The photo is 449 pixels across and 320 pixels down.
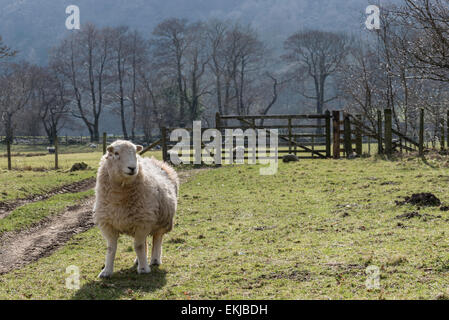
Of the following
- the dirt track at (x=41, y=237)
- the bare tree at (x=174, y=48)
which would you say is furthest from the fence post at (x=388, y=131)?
the bare tree at (x=174, y=48)

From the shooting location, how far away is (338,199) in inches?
457

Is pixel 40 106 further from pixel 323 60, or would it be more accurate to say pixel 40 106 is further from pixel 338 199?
pixel 338 199

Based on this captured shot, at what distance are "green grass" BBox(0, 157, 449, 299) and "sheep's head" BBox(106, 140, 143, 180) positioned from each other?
1.35m

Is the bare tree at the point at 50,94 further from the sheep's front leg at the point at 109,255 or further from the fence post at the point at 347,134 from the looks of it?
the sheep's front leg at the point at 109,255

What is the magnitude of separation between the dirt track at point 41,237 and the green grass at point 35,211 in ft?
0.67

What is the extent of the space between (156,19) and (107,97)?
77.9 metres

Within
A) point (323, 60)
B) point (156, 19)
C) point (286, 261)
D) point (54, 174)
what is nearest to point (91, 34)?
point (323, 60)

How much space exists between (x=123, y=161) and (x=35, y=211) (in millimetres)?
6697

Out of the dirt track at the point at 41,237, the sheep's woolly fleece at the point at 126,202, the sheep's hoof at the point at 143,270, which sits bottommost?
the dirt track at the point at 41,237

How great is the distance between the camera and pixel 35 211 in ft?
39.3

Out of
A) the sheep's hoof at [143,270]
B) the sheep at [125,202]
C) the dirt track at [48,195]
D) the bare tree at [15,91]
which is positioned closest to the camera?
the sheep at [125,202]

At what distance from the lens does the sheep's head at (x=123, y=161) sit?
20.6ft

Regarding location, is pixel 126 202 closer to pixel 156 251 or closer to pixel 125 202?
pixel 125 202

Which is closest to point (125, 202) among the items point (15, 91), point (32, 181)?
point (32, 181)
